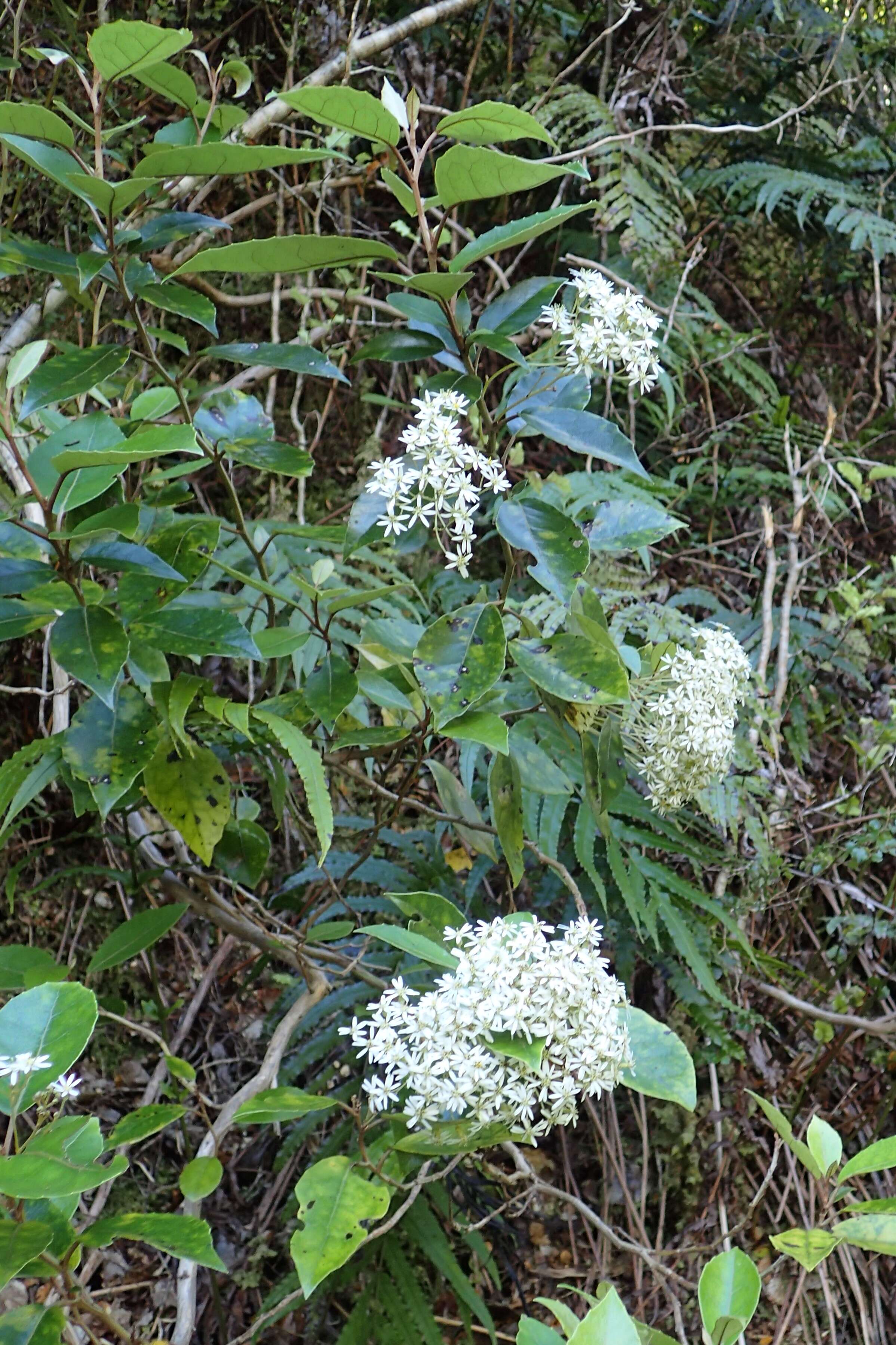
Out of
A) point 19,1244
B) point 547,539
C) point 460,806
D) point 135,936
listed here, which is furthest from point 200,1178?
point 547,539

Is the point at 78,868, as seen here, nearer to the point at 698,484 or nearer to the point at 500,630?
the point at 500,630

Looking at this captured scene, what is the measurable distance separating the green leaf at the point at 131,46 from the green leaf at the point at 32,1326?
99 cm

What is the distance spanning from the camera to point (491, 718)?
903mm

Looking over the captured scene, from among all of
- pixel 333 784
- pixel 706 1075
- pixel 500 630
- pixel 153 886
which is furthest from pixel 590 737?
pixel 706 1075

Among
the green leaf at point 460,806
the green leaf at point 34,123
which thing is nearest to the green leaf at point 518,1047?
the green leaf at point 460,806

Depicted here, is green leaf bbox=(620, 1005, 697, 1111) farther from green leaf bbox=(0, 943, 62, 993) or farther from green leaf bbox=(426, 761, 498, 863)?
green leaf bbox=(0, 943, 62, 993)

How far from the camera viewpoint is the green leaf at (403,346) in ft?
3.18

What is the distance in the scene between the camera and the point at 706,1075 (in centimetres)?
177

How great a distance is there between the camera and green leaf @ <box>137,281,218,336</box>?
1.00 m

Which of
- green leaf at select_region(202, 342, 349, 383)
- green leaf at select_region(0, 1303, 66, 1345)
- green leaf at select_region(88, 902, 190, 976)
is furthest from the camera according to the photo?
green leaf at select_region(88, 902, 190, 976)

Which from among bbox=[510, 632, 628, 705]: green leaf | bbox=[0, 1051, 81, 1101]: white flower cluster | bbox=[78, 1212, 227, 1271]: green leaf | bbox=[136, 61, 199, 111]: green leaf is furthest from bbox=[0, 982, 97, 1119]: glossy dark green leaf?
bbox=[136, 61, 199, 111]: green leaf

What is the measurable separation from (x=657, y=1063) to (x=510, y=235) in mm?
702

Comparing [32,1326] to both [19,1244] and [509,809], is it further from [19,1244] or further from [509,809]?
[509,809]

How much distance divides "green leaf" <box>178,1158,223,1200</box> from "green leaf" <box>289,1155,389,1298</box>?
0.20 metres
